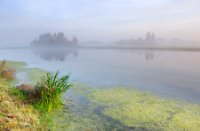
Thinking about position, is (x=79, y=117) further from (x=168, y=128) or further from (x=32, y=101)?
(x=168, y=128)

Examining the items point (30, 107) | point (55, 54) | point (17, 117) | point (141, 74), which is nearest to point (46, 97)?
point (30, 107)

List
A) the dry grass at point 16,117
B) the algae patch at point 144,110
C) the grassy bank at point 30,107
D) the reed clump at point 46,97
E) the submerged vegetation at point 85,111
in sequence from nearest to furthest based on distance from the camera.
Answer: the dry grass at point 16,117 → the grassy bank at point 30,107 → the submerged vegetation at point 85,111 → the algae patch at point 144,110 → the reed clump at point 46,97

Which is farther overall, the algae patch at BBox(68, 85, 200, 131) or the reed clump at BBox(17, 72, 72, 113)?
the reed clump at BBox(17, 72, 72, 113)

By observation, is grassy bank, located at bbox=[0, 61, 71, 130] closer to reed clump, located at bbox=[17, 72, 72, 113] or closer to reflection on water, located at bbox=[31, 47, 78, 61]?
reed clump, located at bbox=[17, 72, 72, 113]

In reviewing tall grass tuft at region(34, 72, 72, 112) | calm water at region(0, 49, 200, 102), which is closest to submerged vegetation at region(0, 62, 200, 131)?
tall grass tuft at region(34, 72, 72, 112)

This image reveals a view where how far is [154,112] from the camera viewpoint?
9.27 meters

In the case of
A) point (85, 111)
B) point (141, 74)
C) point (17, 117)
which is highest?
point (17, 117)

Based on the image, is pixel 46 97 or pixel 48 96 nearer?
pixel 46 97

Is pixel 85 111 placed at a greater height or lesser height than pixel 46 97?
lesser

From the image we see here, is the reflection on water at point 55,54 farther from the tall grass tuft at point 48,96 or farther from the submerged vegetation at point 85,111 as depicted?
the tall grass tuft at point 48,96

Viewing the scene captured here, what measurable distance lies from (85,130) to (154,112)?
11.1ft

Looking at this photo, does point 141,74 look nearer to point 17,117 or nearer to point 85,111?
point 85,111

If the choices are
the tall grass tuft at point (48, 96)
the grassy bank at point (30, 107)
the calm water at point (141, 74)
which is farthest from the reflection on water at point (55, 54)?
the tall grass tuft at point (48, 96)

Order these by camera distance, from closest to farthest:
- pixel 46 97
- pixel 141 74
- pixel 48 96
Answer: pixel 46 97 → pixel 48 96 → pixel 141 74
